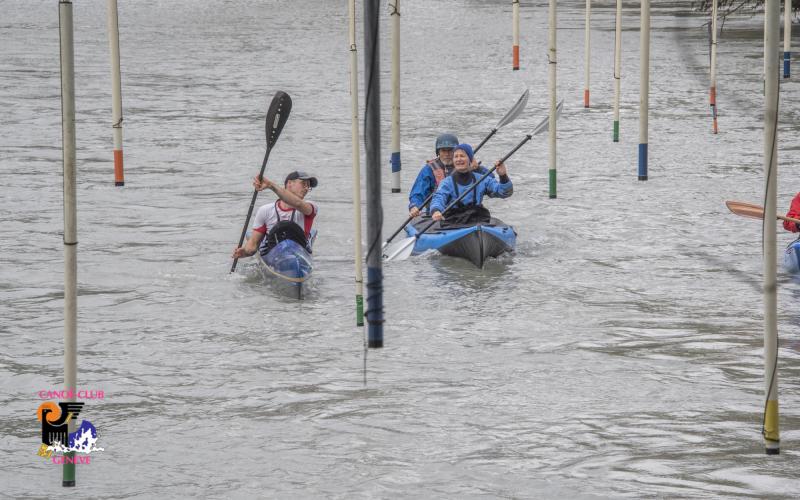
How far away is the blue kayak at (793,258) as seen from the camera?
39.6ft

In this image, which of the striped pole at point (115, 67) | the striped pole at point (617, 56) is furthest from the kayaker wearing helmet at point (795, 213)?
the striped pole at point (617, 56)

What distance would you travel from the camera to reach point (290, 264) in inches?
A: 455

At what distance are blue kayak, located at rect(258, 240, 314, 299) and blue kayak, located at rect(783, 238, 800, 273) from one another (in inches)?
164

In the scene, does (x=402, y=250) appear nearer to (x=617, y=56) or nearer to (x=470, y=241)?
(x=470, y=241)

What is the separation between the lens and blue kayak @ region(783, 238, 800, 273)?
12.1 metres

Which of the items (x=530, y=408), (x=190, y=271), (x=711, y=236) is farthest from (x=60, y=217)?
(x=530, y=408)

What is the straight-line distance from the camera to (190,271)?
12812 millimetres

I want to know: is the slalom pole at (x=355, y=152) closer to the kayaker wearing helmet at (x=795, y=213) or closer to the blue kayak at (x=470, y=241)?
the blue kayak at (x=470, y=241)

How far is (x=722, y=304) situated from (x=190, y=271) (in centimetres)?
478

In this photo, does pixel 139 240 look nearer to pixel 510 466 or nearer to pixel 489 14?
pixel 510 466

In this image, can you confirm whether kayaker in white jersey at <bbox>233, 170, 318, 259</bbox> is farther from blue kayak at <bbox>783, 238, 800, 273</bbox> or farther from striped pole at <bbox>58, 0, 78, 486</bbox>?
striped pole at <bbox>58, 0, 78, 486</bbox>

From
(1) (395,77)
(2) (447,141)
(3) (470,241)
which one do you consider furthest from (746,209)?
(1) (395,77)

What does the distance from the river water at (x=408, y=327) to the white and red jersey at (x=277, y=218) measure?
0.54m

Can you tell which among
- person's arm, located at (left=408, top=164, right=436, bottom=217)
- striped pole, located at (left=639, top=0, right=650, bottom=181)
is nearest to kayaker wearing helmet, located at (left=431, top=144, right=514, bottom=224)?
person's arm, located at (left=408, top=164, right=436, bottom=217)
